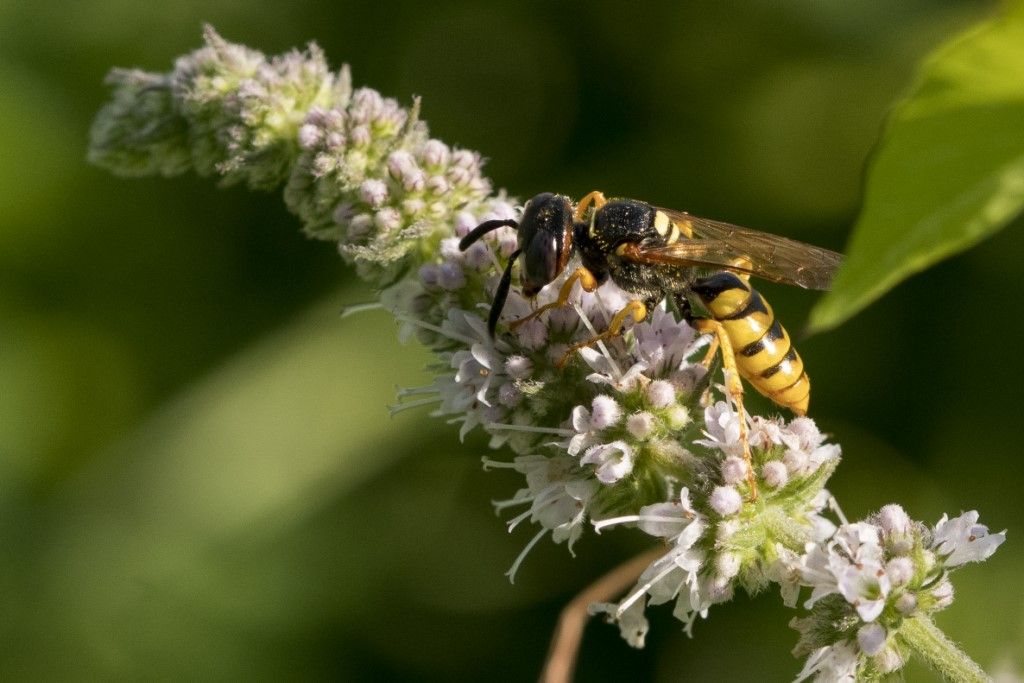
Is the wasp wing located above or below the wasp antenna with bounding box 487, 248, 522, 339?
below

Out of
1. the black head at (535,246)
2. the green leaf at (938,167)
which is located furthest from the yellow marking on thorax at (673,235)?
the green leaf at (938,167)

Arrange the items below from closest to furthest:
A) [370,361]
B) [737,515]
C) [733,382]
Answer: [737,515], [733,382], [370,361]

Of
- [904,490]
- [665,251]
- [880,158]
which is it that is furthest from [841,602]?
[904,490]

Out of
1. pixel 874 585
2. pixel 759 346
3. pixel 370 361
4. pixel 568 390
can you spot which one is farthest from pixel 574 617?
pixel 370 361

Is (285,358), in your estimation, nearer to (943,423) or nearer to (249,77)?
(249,77)

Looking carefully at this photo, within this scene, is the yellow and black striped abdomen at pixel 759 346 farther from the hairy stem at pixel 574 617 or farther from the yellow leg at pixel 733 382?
the hairy stem at pixel 574 617

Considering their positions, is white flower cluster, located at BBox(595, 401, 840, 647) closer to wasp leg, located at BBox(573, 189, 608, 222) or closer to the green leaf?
wasp leg, located at BBox(573, 189, 608, 222)

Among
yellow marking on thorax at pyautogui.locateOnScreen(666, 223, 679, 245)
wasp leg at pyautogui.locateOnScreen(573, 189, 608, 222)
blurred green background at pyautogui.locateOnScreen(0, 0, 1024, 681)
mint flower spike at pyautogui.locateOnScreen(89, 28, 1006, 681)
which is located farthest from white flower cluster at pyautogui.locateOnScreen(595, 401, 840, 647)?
blurred green background at pyautogui.locateOnScreen(0, 0, 1024, 681)

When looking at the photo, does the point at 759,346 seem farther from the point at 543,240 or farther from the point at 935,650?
the point at 935,650
